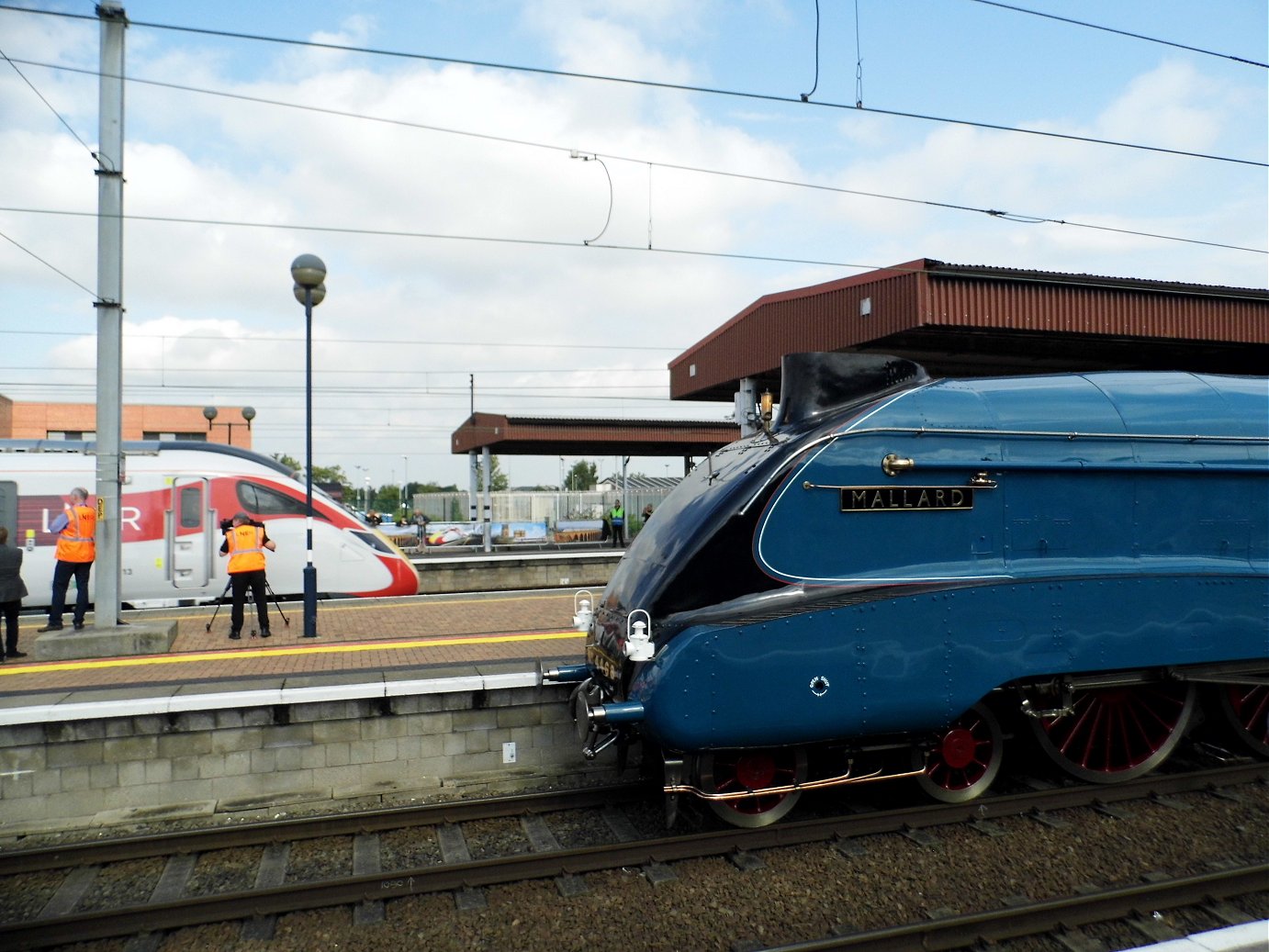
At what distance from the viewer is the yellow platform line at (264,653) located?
9.02 metres

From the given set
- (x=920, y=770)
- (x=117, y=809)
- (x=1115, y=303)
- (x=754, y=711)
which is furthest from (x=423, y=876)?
(x=1115, y=303)

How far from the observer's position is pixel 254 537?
1093 centimetres

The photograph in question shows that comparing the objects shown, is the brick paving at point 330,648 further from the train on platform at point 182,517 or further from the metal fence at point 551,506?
the metal fence at point 551,506

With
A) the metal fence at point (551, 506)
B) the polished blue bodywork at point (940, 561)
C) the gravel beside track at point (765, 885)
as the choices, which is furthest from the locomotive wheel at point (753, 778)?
the metal fence at point (551, 506)

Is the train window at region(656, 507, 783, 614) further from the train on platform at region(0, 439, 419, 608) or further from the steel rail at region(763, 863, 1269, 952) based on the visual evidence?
the train on platform at region(0, 439, 419, 608)

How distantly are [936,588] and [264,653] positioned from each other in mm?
7246

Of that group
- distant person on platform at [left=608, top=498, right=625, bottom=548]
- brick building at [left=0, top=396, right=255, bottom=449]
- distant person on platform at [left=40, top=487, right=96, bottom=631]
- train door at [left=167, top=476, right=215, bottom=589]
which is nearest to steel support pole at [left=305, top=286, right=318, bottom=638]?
distant person on platform at [left=40, top=487, right=96, bottom=631]

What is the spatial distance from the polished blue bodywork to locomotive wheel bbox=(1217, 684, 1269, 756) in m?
0.88

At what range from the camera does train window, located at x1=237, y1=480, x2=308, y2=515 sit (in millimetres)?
14906

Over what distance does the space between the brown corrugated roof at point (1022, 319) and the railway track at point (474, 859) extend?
32.5ft

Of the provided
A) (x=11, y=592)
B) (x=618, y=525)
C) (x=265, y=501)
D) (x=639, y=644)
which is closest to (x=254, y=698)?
(x=639, y=644)

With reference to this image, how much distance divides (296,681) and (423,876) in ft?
8.88

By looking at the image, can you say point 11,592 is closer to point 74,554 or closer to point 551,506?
point 74,554

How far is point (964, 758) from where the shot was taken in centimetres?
676
